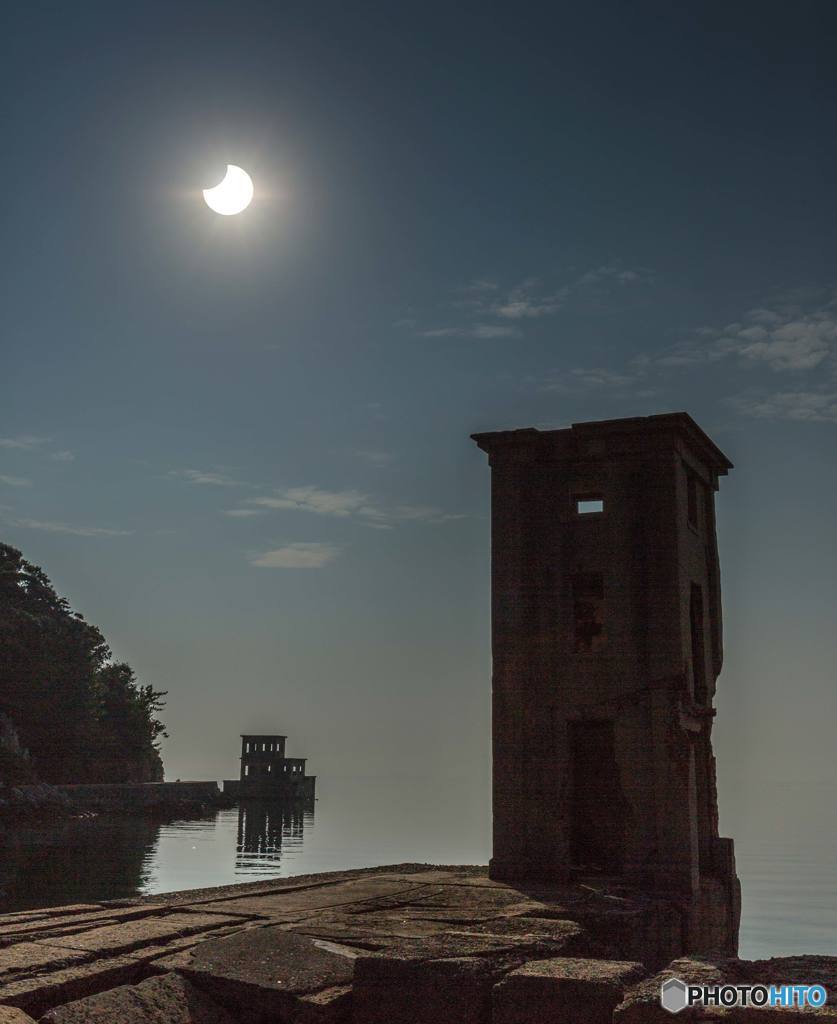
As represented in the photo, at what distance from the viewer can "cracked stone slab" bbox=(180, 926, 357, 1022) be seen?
7793mm

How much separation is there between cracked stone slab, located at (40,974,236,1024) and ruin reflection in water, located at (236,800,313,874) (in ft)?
132

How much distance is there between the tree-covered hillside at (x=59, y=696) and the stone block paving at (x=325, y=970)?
51.6 meters

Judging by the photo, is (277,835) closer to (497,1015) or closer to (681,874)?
(681,874)

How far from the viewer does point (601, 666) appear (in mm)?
17734

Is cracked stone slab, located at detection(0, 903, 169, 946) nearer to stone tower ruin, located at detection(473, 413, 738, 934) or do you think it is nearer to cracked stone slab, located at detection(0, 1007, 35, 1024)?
cracked stone slab, located at detection(0, 1007, 35, 1024)

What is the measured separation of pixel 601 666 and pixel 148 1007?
11.4 meters

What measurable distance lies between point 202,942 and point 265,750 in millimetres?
Answer: 82550

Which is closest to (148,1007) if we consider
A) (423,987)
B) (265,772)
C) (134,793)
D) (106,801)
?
(423,987)

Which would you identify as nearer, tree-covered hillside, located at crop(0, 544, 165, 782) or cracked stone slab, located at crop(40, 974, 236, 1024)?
cracked stone slab, located at crop(40, 974, 236, 1024)

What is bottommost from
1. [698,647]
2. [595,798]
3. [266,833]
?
[266,833]

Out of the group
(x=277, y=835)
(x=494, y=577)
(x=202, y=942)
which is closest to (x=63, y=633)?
(x=277, y=835)

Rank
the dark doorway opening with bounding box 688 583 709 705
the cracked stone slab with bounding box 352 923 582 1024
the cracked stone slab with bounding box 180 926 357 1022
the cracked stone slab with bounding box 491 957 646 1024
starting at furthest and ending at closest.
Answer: the dark doorway opening with bounding box 688 583 709 705
the cracked stone slab with bounding box 180 926 357 1022
the cracked stone slab with bounding box 352 923 582 1024
the cracked stone slab with bounding box 491 957 646 1024

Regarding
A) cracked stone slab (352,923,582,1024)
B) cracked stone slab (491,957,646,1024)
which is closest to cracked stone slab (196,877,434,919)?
Answer: cracked stone slab (352,923,582,1024)

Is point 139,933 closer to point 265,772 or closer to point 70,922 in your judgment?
point 70,922
